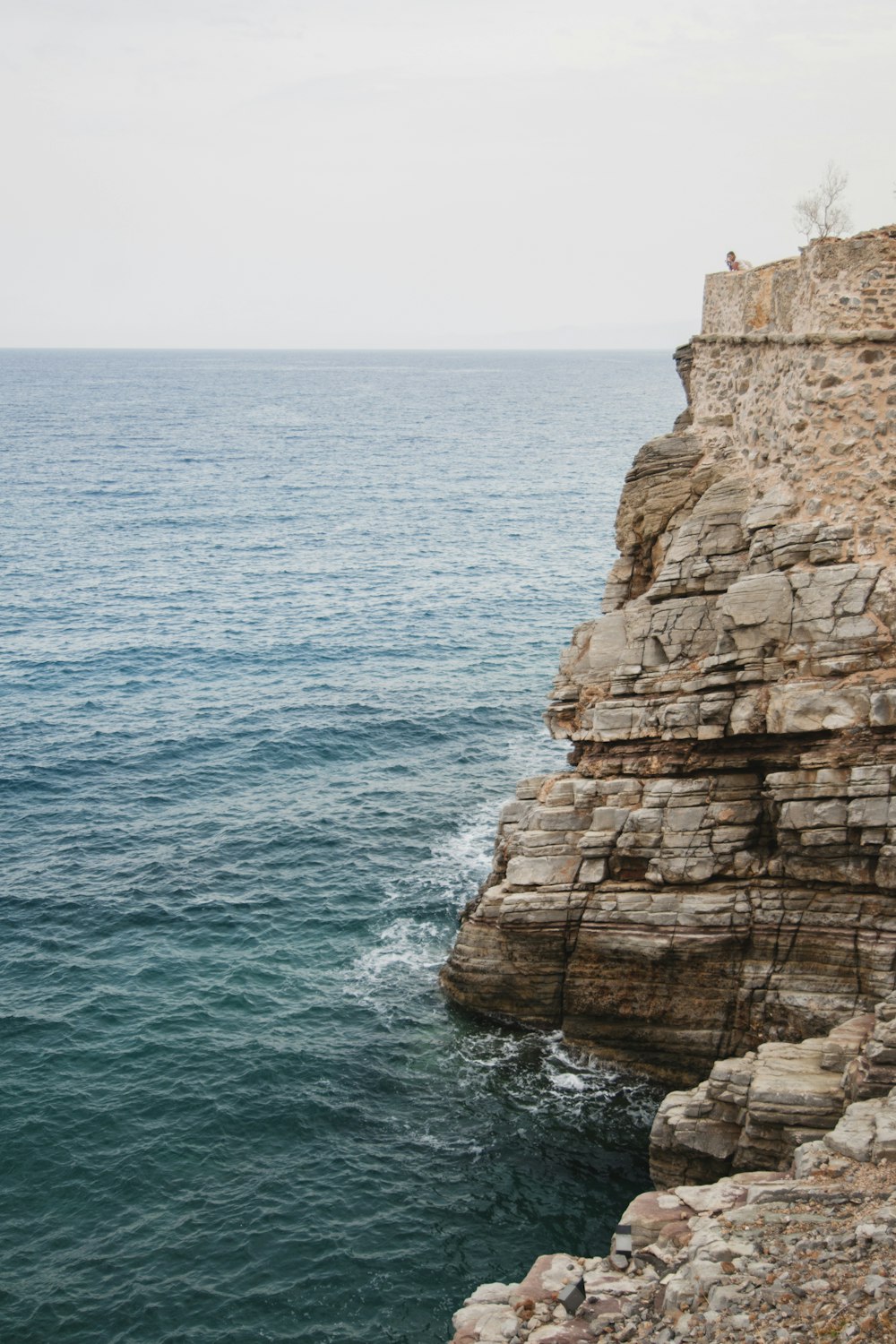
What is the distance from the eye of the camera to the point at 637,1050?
34.4m

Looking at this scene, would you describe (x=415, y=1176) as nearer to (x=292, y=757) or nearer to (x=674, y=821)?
(x=674, y=821)

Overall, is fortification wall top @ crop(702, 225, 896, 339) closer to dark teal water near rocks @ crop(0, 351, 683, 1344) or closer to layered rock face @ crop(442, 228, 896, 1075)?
layered rock face @ crop(442, 228, 896, 1075)

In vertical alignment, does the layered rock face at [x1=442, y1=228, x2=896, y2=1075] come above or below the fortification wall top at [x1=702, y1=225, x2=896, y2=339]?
below

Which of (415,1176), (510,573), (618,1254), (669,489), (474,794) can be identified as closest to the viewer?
(618,1254)

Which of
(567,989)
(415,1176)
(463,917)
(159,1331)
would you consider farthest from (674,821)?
(159,1331)

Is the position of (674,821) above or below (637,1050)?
above

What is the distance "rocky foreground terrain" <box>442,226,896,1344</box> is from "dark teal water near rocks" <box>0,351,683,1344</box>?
295cm

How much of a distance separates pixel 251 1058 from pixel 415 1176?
6648 mm

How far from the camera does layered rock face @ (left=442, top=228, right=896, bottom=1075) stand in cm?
3073

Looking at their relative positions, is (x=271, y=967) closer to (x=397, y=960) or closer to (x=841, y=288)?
(x=397, y=960)

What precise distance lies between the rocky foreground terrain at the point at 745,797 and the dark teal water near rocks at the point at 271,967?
9.69ft

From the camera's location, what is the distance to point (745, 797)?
32688 mm

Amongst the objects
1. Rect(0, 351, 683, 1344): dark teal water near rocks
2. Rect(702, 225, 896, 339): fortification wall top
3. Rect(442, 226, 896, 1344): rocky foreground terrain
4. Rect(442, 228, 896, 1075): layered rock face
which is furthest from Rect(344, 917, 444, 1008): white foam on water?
Rect(702, 225, 896, 339): fortification wall top

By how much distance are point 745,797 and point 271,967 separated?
16267mm
